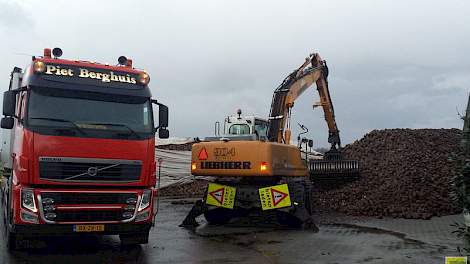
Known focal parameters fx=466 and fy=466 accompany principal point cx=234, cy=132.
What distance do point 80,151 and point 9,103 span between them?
152 centimetres

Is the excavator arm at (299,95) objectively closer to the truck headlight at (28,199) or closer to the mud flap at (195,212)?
the mud flap at (195,212)

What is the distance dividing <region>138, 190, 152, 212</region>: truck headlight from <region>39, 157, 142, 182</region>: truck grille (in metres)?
0.33

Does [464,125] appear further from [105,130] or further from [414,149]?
[414,149]

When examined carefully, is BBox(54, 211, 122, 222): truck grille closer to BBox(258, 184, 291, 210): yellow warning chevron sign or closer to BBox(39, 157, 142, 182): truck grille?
BBox(39, 157, 142, 182): truck grille

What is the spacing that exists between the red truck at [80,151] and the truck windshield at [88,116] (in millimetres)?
16

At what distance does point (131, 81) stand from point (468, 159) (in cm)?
630

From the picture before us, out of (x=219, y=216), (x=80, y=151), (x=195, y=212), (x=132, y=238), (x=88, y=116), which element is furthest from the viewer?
(x=219, y=216)

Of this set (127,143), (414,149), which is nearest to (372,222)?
(414,149)

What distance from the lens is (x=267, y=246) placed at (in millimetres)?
9742

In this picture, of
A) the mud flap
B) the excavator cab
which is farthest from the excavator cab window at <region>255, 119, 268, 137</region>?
the mud flap

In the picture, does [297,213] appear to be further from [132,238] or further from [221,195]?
[132,238]

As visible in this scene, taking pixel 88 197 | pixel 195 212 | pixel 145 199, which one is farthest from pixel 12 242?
pixel 195 212

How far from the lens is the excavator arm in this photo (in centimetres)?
1508

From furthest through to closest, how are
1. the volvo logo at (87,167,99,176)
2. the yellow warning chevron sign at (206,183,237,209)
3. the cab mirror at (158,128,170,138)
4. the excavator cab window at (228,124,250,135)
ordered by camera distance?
the excavator cab window at (228,124,250,135) → the yellow warning chevron sign at (206,183,237,209) → the cab mirror at (158,128,170,138) → the volvo logo at (87,167,99,176)
